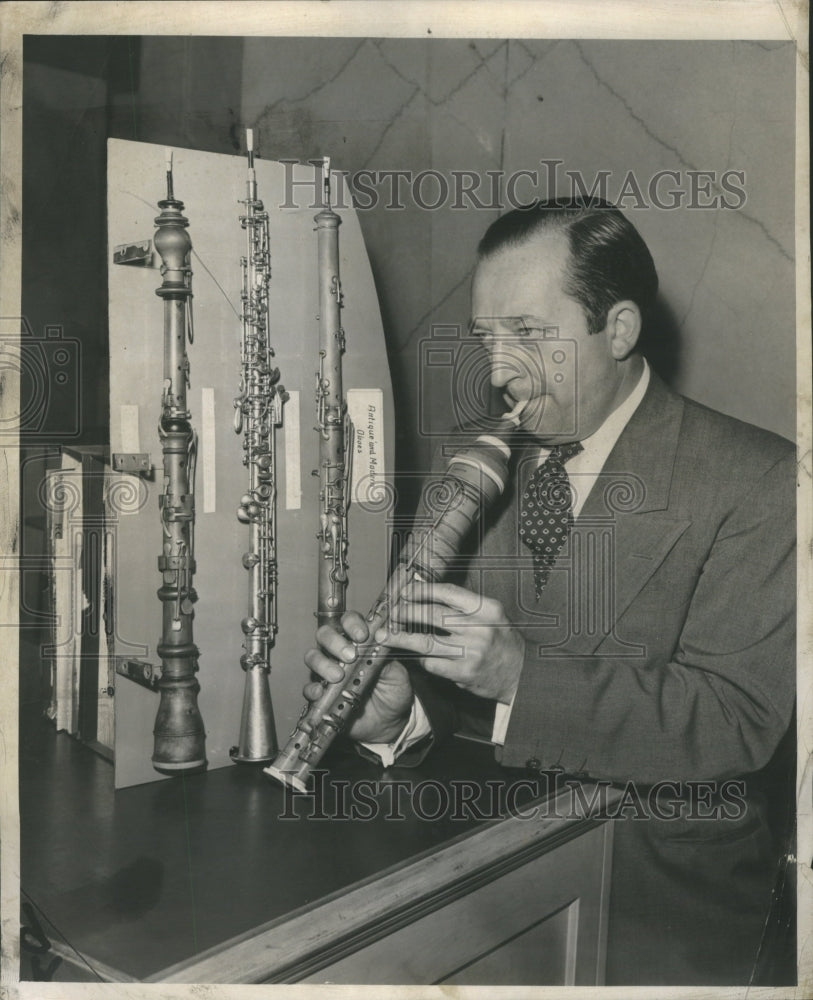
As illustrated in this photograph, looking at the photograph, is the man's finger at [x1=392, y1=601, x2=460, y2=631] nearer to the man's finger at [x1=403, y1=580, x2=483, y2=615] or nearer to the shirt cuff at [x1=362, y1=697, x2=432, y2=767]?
the man's finger at [x1=403, y1=580, x2=483, y2=615]

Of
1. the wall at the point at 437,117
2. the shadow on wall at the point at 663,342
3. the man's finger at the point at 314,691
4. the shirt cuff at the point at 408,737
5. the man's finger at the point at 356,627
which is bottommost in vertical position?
the shirt cuff at the point at 408,737

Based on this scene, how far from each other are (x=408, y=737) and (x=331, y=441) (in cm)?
40

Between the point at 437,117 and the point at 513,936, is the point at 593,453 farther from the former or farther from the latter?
the point at 513,936

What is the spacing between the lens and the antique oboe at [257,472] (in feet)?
3.48

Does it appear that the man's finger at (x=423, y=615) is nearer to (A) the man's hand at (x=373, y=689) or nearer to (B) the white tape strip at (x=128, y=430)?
(A) the man's hand at (x=373, y=689)

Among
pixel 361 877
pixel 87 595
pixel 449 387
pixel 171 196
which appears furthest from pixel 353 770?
pixel 171 196

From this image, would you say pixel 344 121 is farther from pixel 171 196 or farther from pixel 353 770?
pixel 353 770

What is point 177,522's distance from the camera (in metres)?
1.05

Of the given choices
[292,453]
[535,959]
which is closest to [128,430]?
[292,453]

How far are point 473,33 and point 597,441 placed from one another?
0.54 metres

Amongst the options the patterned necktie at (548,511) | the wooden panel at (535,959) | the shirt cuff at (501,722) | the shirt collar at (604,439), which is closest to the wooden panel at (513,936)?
the wooden panel at (535,959)

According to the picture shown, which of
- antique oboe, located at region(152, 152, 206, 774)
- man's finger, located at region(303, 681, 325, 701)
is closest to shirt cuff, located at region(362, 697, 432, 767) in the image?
man's finger, located at region(303, 681, 325, 701)

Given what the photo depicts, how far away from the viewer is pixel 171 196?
1.03 metres

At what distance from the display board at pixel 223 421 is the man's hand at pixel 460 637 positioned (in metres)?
0.06
